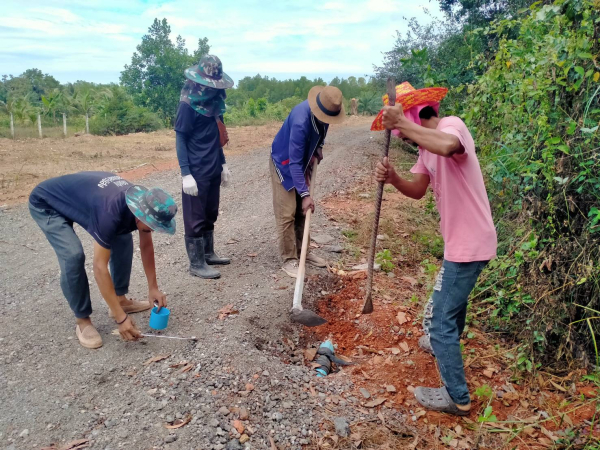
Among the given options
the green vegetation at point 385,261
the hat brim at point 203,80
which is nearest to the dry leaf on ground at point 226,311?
the green vegetation at point 385,261

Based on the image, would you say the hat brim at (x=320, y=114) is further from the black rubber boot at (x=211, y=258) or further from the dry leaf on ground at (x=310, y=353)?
the dry leaf on ground at (x=310, y=353)

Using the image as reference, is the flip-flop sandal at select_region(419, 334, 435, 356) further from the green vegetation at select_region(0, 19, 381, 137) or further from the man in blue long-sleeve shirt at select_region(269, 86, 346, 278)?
the green vegetation at select_region(0, 19, 381, 137)

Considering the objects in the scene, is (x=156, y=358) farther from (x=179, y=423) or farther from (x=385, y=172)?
(x=385, y=172)

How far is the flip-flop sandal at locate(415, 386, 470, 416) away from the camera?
2.90m

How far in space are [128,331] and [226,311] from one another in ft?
2.99

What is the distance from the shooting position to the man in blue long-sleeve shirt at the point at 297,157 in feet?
13.5

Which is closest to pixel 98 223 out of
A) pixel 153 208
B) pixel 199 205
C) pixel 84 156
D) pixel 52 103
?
pixel 153 208

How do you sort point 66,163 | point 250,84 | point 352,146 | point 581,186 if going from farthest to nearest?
1. point 250,84
2. point 352,146
3. point 66,163
4. point 581,186

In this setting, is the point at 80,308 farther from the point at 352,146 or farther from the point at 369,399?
the point at 352,146

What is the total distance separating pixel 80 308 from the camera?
345cm

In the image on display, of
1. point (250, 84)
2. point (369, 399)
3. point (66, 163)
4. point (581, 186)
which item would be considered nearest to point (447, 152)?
point (581, 186)

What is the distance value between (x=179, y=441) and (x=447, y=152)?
6.82 ft

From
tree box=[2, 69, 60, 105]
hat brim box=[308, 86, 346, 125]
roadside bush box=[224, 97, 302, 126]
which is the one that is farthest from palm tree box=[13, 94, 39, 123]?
hat brim box=[308, 86, 346, 125]

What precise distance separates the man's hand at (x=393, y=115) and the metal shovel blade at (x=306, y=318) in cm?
195
